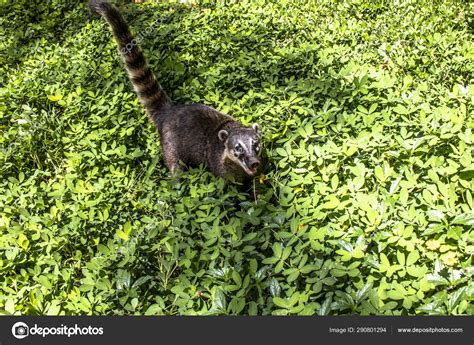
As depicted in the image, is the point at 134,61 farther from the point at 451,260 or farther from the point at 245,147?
the point at 451,260

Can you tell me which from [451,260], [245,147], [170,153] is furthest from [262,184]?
[451,260]

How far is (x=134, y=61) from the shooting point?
4762 millimetres

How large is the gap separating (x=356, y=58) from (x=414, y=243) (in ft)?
12.5

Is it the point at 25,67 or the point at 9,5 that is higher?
the point at 9,5

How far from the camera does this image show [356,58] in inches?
230

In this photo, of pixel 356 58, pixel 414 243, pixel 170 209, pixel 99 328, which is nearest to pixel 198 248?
pixel 170 209

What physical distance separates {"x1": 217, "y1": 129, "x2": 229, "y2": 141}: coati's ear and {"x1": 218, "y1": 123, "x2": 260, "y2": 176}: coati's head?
0.05 ft

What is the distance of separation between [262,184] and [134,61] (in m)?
2.01

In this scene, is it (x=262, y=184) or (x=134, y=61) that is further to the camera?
(x=134, y=61)

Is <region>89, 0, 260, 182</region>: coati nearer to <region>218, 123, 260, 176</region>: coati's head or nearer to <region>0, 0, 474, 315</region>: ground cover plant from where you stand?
<region>218, 123, 260, 176</region>: coati's head

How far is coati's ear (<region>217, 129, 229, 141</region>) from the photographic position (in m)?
4.24

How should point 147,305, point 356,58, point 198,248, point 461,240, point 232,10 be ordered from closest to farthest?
1. point 461,240
2. point 147,305
3. point 198,248
4. point 356,58
5. point 232,10

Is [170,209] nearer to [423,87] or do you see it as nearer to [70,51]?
[423,87]

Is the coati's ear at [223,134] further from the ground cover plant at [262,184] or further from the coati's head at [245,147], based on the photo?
the ground cover plant at [262,184]
